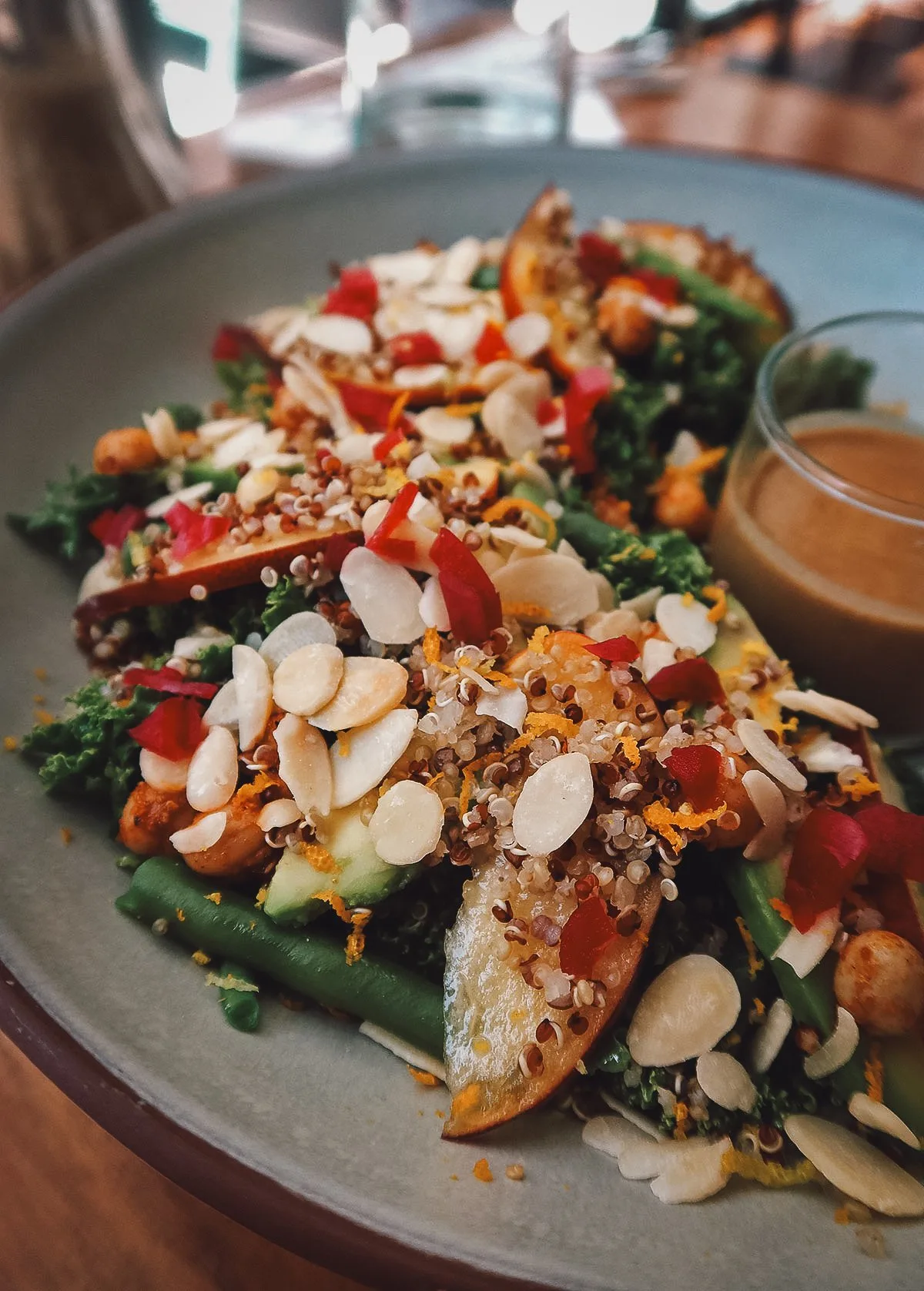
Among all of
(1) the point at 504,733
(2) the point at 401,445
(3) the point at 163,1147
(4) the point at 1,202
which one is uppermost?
(4) the point at 1,202

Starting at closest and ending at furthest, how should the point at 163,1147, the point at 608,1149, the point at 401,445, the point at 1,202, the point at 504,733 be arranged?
the point at 163,1147 < the point at 608,1149 < the point at 504,733 < the point at 401,445 < the point at 1,202

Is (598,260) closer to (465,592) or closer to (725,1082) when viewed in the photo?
(465,592)

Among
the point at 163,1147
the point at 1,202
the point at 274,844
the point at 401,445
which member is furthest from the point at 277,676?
the point at 1,202

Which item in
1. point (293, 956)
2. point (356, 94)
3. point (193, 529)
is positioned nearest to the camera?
point (293, 956)

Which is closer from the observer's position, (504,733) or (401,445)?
(504,733)

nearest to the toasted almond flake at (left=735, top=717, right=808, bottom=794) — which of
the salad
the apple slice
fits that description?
the salad

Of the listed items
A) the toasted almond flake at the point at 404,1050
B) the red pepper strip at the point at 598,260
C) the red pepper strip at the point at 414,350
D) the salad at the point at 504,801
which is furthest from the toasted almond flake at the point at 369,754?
the red pepper strip at the point at 598,260

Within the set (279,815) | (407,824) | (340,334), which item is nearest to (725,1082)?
(407,824)

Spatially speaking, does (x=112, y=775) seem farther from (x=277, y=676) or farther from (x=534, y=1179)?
(x=534, y=1179)
